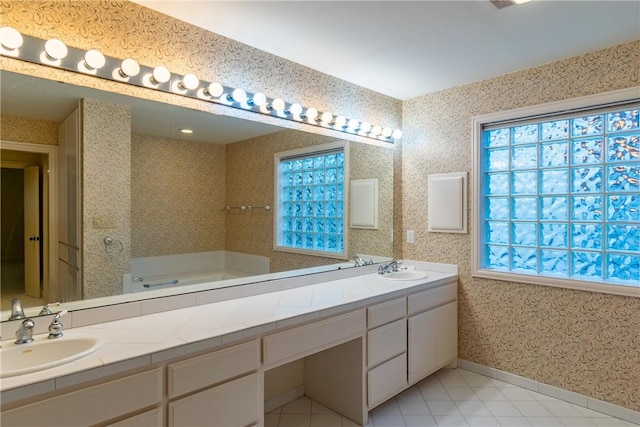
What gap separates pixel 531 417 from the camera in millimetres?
2299

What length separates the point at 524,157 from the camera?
2777 millimetres

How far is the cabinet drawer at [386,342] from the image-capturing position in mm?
2238

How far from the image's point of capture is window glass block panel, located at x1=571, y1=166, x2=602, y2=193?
2.43 metres

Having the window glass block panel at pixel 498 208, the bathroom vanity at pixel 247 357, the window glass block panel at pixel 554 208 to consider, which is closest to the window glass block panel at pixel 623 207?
the window glass block panel at pixel 554 208

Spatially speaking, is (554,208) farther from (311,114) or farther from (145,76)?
(145,76)

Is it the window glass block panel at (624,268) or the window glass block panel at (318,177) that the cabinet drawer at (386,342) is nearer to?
the window glass block panel at (318,177)

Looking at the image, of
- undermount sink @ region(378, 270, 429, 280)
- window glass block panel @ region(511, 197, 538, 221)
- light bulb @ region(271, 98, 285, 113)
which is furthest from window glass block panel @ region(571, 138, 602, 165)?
light bulb @ region(271, 98, 285, 113)

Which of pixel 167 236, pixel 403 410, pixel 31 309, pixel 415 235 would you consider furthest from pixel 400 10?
pixel 403 410

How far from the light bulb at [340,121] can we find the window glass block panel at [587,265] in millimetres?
1943

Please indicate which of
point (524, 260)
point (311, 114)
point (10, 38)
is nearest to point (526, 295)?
point (524, 260)

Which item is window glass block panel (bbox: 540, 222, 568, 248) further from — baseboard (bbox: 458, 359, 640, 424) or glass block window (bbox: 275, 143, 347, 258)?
glass block window (bbox: 275, 143, 347, 258)

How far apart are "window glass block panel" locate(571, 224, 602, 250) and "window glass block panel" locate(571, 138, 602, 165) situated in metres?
0.45

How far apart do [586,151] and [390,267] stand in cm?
169

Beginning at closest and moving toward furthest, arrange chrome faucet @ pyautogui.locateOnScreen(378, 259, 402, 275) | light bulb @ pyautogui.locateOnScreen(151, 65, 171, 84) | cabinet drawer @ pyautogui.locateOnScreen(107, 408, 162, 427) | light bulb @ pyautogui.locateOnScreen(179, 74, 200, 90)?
1. cabinet drawer @ pyautogui.locateOnScreen(107, 408, 162, 427)
2. light bulb @ pyautogui.locateOnScreen(151, 65, 171, 84)
3. light bulb @ pyautogui.locateOnScreen(179, 74, 200, 90)
4. chrome faucet @ pyautogui.locateOnScreen(378, 259, 402, 275)
